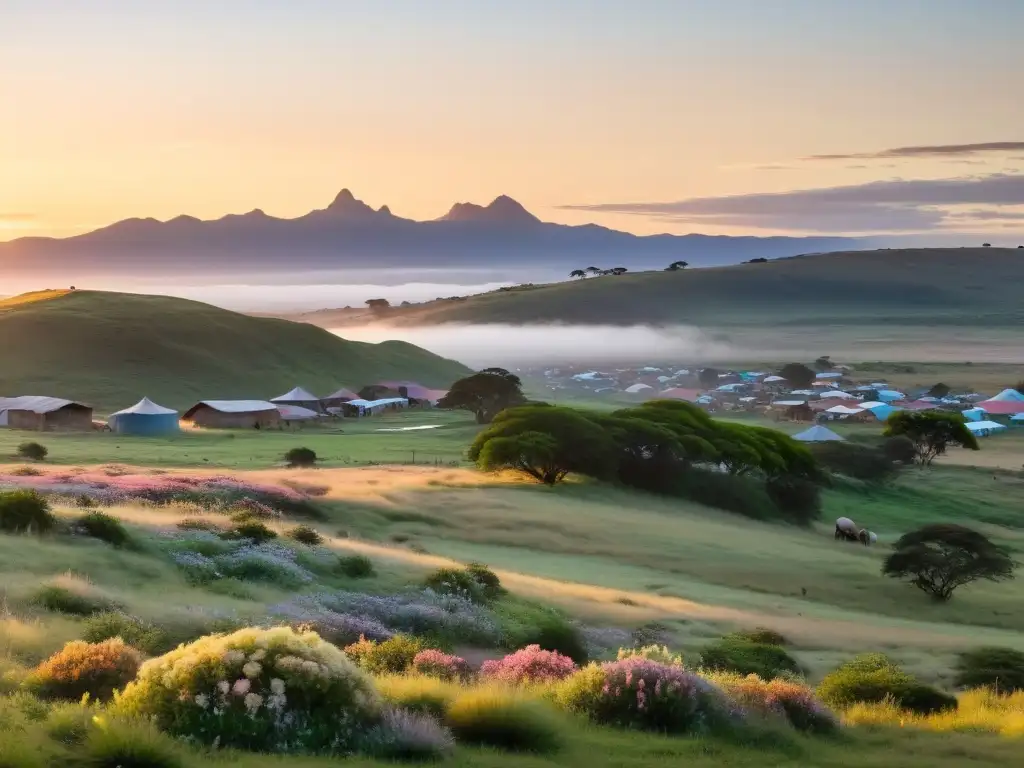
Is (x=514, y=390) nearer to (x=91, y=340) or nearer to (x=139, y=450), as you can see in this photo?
(x=139, y=450)

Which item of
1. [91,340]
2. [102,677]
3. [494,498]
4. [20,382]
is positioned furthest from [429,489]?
[91,340]

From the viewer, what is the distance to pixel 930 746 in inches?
513

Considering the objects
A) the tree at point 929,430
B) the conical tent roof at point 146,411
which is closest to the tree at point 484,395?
A: the conical tent roof at point 146,411

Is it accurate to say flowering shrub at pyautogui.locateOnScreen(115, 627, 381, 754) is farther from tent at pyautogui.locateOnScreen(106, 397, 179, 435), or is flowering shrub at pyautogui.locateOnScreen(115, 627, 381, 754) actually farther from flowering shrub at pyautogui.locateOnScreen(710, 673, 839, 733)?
tent at pyautogui.locateOnScreen(106, 397, 179, 435)

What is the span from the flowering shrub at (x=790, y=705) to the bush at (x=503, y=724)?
3231 mm

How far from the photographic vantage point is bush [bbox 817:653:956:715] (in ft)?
57.2

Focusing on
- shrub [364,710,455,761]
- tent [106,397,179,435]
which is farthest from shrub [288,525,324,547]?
tent [106,397,179,435]

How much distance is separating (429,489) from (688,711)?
39.8m

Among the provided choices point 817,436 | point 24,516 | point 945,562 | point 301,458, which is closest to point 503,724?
point 24,516

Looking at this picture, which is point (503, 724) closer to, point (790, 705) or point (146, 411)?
point (790, 705)

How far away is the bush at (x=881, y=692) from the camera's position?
1744 cm

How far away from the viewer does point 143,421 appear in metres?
96.0

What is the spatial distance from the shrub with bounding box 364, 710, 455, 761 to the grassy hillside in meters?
119

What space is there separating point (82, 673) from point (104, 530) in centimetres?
1309
